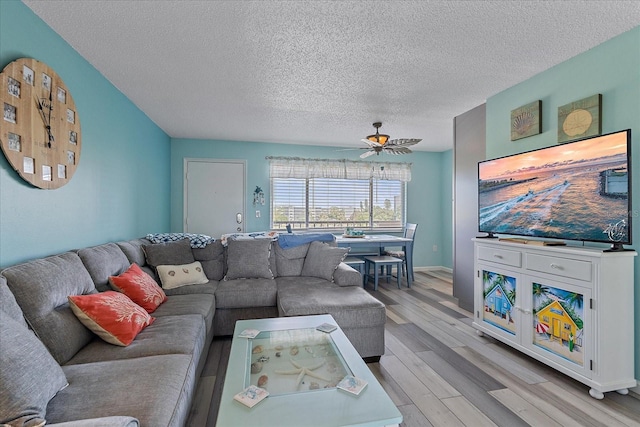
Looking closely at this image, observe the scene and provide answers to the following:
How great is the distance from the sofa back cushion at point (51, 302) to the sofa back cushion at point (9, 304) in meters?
0.06

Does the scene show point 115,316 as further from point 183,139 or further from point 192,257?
point 183,139

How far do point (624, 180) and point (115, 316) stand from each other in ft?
10.6

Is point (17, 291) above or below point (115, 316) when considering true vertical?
above

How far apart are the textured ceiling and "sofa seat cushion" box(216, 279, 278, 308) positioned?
1.96m

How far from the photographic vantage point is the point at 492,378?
86.6 inches

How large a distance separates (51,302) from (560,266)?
3.19m

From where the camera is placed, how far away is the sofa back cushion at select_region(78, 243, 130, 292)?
6.87 ft

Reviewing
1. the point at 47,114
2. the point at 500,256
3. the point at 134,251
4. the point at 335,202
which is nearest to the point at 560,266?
the point at 500,256

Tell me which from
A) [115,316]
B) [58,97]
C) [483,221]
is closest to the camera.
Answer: [115,316]

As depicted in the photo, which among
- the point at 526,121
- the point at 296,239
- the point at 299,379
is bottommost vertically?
the point at 299,379

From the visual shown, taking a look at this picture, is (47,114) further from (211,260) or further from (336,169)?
(336,169)

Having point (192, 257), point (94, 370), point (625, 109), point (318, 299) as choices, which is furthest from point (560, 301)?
point (192, 257)

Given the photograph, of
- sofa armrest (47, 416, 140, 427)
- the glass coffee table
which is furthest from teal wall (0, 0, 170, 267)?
the glass coffee table

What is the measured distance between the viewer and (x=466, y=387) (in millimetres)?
2082
